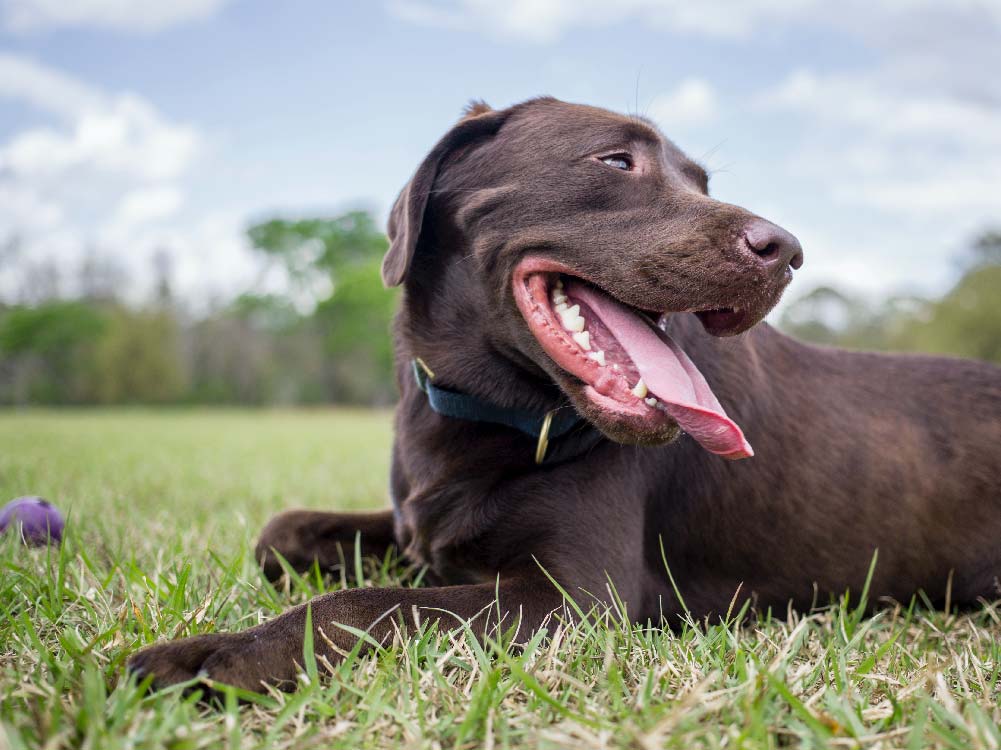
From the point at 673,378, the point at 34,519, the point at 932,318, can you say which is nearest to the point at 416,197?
the point at 673,378

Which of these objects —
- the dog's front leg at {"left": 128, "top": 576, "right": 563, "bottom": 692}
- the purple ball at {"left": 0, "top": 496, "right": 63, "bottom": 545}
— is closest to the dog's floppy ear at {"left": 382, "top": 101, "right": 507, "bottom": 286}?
the dog's front leg at {"left": 128, "top": 576, "right": 563, "bottom": 692}

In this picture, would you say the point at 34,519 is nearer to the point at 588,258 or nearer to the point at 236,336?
the point at 588,258

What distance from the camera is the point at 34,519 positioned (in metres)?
3.26

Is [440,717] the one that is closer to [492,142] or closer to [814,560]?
[814,560]

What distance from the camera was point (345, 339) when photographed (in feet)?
156

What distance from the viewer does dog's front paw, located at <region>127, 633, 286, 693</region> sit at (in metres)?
1.55

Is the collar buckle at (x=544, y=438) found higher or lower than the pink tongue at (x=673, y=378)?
lower

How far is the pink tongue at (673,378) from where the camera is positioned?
2.01 metres

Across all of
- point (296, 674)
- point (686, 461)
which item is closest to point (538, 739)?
point (296, 674)

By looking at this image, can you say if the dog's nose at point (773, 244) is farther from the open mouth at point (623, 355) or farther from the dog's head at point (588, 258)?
the open mouth at point (623, 355)

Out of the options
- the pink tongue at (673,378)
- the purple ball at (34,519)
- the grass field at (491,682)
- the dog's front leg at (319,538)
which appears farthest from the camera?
the purple ball at (34,519)

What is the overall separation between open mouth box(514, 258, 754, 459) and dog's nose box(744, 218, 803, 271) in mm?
186

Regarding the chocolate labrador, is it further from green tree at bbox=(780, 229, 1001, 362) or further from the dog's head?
green tree at bbox=(780, 229, 1001, 362)

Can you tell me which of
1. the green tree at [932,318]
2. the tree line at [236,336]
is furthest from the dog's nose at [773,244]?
the tree line at [236,336]
